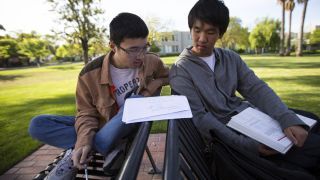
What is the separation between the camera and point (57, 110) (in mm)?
7957

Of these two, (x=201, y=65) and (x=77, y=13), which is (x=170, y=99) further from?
(x=77, y=13)

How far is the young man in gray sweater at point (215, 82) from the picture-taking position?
7.06 ft

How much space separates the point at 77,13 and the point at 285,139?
2184 centimetres

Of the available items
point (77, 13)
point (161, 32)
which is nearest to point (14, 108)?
point (77, 13)

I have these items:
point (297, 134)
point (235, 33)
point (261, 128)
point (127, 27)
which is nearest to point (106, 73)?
point (127, 27)

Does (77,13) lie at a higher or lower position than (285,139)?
higher

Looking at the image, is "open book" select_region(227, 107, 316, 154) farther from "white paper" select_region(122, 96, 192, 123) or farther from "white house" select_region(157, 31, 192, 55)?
"white house" select_region(157, 31, 192, 55)

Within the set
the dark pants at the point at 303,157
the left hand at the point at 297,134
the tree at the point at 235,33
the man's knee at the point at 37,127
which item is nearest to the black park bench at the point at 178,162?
the dark pants at the point at 303,157

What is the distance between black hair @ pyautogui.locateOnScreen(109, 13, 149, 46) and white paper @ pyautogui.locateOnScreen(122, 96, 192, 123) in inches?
31.5

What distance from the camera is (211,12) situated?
94.5 inches

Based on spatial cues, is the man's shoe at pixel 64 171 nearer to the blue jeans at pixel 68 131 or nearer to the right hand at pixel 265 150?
the blue jeans at pixel 68 131

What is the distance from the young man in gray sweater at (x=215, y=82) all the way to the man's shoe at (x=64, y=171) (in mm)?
936

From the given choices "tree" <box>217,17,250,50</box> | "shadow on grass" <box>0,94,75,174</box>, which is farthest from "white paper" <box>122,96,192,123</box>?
"tree" <box>217,17,250,50</box>

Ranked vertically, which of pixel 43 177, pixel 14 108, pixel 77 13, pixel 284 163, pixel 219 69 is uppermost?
pixel 77 13
